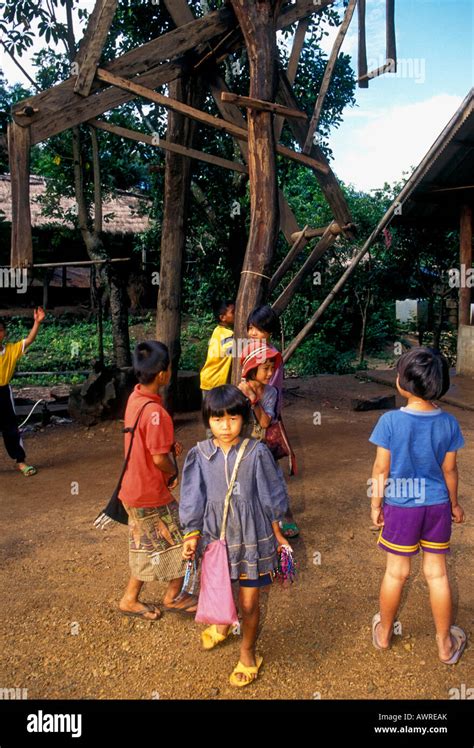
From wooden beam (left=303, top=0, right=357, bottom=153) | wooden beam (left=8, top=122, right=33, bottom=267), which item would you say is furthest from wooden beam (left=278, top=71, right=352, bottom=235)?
wooden beam (left=8, top=122, right=33, bottom=267)

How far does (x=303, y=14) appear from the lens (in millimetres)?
5367

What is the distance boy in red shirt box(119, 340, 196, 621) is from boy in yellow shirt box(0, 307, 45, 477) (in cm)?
262

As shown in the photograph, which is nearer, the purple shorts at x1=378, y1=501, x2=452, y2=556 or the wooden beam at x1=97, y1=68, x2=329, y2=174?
the purple shorts at x1=378, y1=501, x2=452, y2=556

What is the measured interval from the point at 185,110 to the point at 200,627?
3.78 meters

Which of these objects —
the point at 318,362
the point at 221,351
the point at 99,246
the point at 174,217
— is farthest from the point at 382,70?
the point at 318,362

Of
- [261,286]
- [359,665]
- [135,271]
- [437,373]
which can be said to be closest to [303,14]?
[261,286]

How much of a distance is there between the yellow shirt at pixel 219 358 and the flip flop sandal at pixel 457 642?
2.37 metres

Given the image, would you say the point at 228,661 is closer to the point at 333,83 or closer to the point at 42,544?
the point at 42,544

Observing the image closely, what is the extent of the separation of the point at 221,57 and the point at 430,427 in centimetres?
427

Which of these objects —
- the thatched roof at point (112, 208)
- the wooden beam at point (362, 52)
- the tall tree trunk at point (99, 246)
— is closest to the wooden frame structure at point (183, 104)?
the wooden beam at point (362, 52)

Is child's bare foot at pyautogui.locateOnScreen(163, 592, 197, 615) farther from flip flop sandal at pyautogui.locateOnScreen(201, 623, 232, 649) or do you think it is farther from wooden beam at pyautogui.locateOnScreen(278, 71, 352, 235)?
wooden beam at pyautogui.locateOnScreen(278, 71, 352, 235)

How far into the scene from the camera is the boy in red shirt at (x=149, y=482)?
2.85m

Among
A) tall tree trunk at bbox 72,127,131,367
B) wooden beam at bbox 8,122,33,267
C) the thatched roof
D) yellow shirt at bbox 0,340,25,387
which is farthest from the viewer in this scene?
the thatched roof

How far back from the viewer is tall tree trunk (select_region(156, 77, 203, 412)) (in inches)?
236
